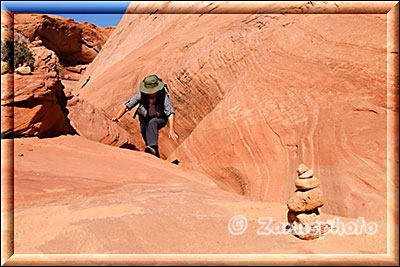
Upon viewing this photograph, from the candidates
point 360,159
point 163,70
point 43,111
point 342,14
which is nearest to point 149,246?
point 360,159

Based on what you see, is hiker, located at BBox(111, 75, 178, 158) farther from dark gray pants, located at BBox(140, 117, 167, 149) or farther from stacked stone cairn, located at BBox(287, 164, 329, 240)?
stacked stone cairn, located at BBox(287, 164, 329, 240)

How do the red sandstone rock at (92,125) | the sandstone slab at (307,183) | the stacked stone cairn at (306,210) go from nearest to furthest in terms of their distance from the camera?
1. the stacked stone cairn at (306,210)
2. the sandstone slab at (307,183)
3. the red sandstone rock at (92,125)

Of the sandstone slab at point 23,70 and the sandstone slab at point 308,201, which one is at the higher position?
the sandstone slab at point 23,70

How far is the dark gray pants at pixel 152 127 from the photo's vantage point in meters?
6.31

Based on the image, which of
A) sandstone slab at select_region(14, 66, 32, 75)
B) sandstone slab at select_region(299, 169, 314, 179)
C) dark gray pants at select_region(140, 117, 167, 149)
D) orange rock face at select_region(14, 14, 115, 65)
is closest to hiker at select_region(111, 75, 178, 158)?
Result: dark gray pants at select_region(140, 117, 167, 149)

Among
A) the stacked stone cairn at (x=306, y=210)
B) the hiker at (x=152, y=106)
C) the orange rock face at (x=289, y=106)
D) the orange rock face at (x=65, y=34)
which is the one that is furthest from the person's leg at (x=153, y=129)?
the orange rock face at (x=65, y=34)

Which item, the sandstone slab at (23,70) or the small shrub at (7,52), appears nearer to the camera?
the small shrub at (7,52)

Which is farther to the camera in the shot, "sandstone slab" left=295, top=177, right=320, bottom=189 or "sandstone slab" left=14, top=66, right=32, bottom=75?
"sandstone slab" left=14, top=66, right=32, bottom=75

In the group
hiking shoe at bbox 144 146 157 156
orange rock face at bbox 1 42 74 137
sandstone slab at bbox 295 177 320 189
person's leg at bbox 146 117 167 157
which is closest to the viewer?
sandstone slab at bbox 295 177 320 189

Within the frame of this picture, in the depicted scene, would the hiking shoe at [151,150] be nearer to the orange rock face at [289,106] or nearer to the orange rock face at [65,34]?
the orange rock face at [289,106]

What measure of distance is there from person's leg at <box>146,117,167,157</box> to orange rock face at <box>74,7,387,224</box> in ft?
1.93

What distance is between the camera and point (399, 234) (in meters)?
2.58

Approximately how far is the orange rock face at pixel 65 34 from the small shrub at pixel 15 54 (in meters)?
17.5

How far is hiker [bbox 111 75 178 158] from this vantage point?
588 centimetres
